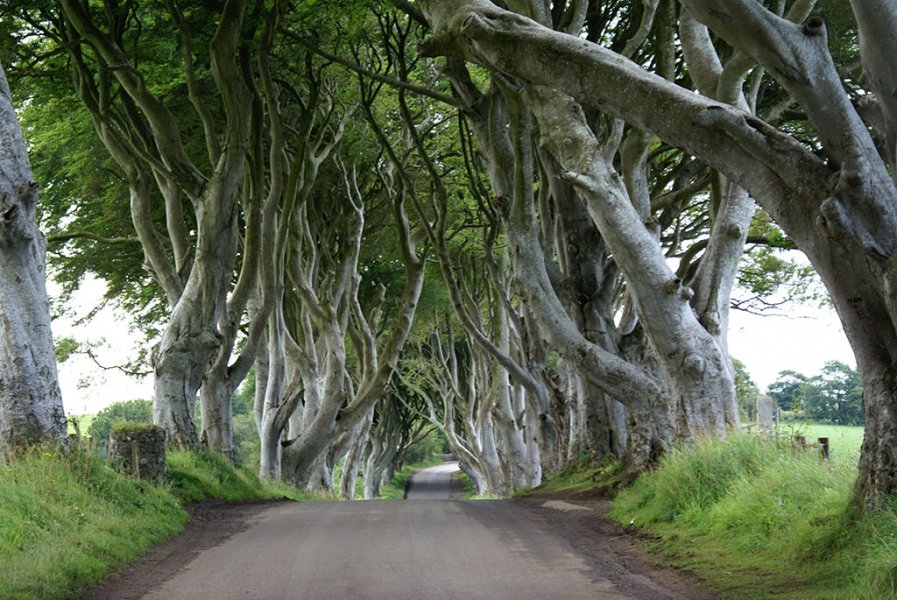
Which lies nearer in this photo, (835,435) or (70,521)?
(70,521)

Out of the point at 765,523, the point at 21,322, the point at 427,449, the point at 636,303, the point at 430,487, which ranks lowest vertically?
the point at 430,487

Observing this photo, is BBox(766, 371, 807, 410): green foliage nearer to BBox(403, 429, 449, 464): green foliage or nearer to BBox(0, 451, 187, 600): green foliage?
BBox(0, 451, 187, 600): green foliage

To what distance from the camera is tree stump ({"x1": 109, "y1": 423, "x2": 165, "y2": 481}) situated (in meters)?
12.1

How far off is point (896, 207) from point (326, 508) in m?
8.96

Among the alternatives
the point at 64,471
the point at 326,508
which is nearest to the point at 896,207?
the point at 64,471

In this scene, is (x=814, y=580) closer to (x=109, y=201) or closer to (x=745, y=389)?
(x=745, y=389)

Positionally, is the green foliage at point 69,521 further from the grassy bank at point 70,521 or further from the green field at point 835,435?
the green field at point 835,435

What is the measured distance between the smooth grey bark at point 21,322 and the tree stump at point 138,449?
1.37 m

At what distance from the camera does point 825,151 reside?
7047mm

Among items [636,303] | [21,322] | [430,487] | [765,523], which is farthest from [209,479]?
[430,487]

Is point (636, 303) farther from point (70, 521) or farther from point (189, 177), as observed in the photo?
point (189, 177)

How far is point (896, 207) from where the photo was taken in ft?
21.9

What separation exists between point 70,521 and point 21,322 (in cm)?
268

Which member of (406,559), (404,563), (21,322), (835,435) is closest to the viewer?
(404,563)
